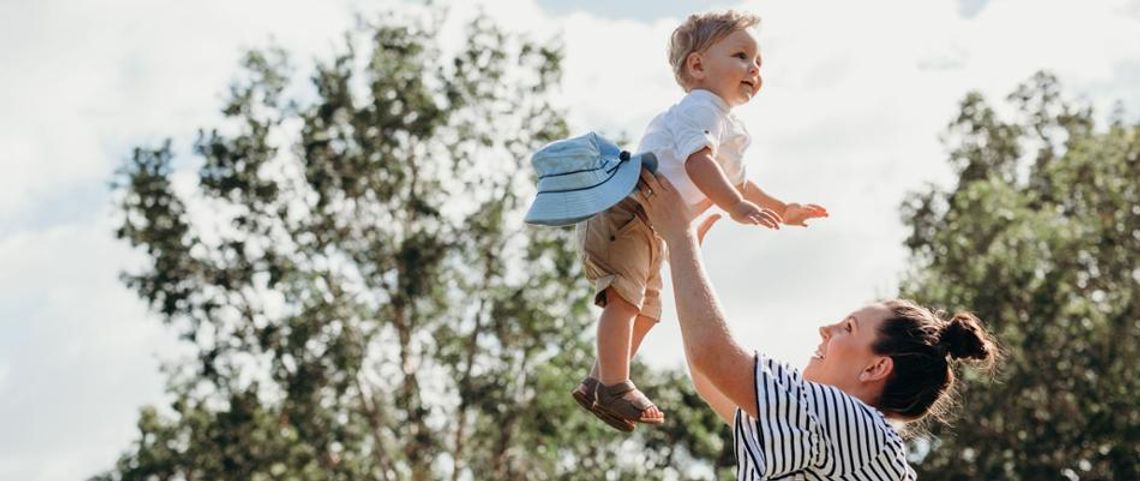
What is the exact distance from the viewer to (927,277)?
30.1 m

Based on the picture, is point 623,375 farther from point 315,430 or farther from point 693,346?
point 315,430

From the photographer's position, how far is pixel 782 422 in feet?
13.9

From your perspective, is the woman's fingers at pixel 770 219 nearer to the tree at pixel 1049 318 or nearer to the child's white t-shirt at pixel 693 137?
the child's white t-shirt at pixel 693 137

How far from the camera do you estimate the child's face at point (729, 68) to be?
5.01 metres

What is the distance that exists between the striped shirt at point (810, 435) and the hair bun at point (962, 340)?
0.41 metres

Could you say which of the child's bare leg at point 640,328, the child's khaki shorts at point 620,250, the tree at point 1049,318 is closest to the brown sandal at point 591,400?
the child's bare leg at point 640,328

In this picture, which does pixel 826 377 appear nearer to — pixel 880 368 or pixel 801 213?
pixel 880 368

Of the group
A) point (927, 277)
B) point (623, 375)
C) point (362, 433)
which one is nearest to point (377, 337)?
point (362, 433)

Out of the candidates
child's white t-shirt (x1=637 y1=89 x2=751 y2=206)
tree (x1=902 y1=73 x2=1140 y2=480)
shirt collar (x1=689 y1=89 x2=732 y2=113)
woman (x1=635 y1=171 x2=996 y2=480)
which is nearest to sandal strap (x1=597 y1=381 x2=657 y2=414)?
woman (x1=635 y1=171 x2=996 y2=480)

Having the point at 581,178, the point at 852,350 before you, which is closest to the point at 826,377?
the point at 852,350

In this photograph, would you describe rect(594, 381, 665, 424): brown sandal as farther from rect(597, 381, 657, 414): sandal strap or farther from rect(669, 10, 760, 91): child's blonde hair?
rect(669, 10, 760, 91): child's blonde hair

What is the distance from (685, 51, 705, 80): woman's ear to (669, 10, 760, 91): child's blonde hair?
0.04 feet

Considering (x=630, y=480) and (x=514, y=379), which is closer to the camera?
(x=514, y=379)

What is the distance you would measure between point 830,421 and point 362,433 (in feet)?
83.3
